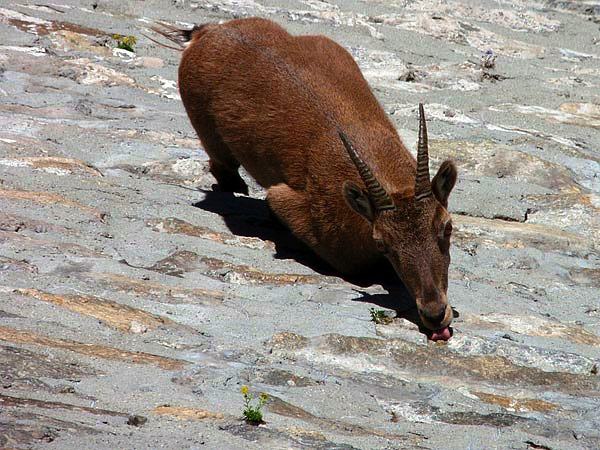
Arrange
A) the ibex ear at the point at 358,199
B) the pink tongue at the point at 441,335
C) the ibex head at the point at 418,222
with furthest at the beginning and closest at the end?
the ibex ear at the point at 358,199 < the ibex head at the point at 418,222 < the pink tongue at the point at 441,335

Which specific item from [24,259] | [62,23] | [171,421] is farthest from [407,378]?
[62,23]

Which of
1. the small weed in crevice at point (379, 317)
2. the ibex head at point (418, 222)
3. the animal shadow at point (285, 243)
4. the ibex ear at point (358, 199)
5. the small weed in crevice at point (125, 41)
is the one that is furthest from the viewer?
the small weed in crevice at point (125, 41)

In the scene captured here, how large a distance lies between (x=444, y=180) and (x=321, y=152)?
4.01ft

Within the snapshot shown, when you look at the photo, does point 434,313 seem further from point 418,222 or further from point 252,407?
point 252,407

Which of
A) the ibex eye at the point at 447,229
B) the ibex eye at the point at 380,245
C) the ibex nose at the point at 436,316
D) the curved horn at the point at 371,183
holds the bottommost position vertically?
the ibex nose at the point at 436,316

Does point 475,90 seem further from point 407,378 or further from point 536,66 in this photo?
point 407,378

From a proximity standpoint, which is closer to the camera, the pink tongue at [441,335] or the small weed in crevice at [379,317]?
the pink tongue at [441,335]

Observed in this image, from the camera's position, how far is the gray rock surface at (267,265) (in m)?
4.97

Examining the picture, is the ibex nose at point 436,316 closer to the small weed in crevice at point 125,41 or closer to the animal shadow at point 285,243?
the animal shadow at point 285,243

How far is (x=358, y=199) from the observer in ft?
23.4

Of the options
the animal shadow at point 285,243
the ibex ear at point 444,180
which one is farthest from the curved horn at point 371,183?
the animal shadow at point 285,243

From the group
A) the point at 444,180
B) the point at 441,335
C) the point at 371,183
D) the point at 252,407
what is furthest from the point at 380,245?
the point at 252,407

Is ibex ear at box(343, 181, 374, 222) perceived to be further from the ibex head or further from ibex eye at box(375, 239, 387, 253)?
ibex eye at box(375, 239, 387, 253)

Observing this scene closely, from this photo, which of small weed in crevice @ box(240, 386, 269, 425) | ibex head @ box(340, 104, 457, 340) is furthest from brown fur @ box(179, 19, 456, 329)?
small weed in crevice @ box(240, 386, 269, 425)
